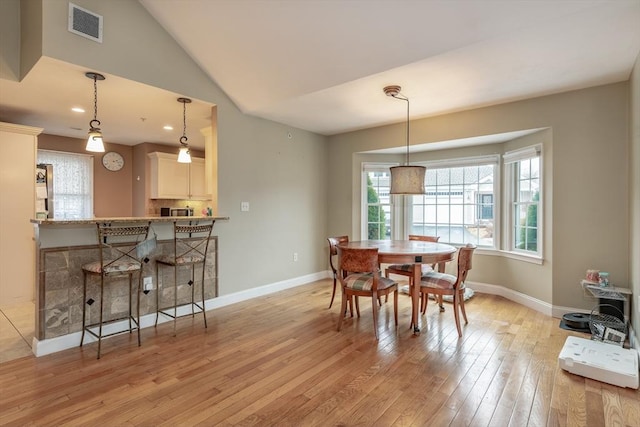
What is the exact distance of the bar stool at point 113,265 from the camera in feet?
9.11

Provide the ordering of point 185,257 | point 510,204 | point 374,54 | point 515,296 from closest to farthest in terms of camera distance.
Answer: point 374,54
point 185,257
point 515,296
point 510,204

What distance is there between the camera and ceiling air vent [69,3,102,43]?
270 centimetres

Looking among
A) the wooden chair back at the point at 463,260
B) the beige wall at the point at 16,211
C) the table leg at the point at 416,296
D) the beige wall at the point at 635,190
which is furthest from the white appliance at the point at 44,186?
the beige wall at the point at 635,190

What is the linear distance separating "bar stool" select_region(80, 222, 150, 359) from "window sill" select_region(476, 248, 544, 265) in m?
4.36

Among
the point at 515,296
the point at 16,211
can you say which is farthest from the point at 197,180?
the point at 515,296

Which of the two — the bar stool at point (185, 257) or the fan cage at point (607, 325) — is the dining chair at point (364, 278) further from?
the fan cage at point (607, 325)

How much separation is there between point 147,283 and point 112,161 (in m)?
3.98

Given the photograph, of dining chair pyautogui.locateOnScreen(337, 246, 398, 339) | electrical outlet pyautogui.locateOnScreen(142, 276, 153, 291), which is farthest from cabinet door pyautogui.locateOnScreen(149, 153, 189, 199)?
dining chair pyautogui.locateOnScreen(337, 246, 398, 339)

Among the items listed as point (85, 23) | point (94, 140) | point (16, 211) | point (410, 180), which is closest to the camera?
point (85, 23)

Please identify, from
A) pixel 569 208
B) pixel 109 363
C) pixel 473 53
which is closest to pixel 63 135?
pixel 109 363

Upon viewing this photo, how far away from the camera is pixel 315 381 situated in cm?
233

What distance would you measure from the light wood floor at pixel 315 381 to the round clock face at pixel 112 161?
13.8ft

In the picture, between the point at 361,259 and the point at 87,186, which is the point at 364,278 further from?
the point at 87,186

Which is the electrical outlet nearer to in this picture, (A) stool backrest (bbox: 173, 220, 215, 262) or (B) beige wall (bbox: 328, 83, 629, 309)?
(A) stool backrest (bbox: 173, 220, 215, 262)
